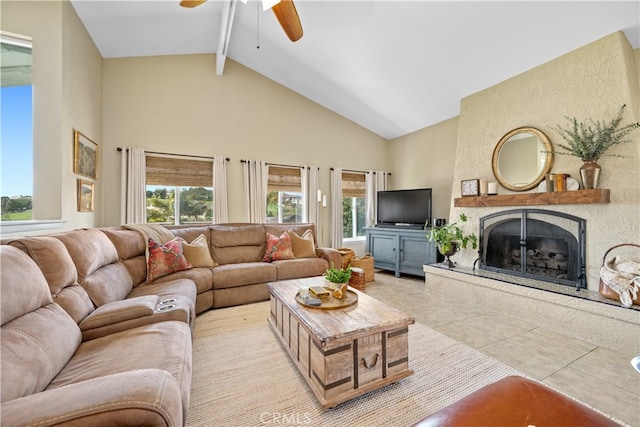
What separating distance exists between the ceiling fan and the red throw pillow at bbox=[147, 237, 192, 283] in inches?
91.9

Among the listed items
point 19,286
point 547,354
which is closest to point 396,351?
point 547,354

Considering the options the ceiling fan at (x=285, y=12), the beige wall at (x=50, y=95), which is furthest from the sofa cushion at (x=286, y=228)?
the ceiling fan at (x=285, y=12)

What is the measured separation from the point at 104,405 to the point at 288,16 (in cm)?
263

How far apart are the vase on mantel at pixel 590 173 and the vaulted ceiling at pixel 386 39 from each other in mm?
1195

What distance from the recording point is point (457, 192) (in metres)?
3.80

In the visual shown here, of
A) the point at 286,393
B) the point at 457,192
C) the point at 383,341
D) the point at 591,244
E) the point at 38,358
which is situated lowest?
the point at 286,393

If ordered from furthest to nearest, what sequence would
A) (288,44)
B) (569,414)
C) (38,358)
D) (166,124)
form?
(166,124) → (288,44) → (38,358) → (569,414)

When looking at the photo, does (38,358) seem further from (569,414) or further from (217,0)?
(217,0)

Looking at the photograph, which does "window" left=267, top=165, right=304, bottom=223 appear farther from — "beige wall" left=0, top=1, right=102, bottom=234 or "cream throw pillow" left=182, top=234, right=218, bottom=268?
"beige wall" left=0, top=1, right=102, bottom=234

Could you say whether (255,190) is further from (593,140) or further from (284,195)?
(593,140)

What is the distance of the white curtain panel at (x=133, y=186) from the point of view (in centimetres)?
365

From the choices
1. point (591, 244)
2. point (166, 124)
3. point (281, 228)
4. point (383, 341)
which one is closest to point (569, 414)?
point (383, 341)

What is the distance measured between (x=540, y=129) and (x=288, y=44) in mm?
3366

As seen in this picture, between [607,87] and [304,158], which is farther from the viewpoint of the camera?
[304,158]
